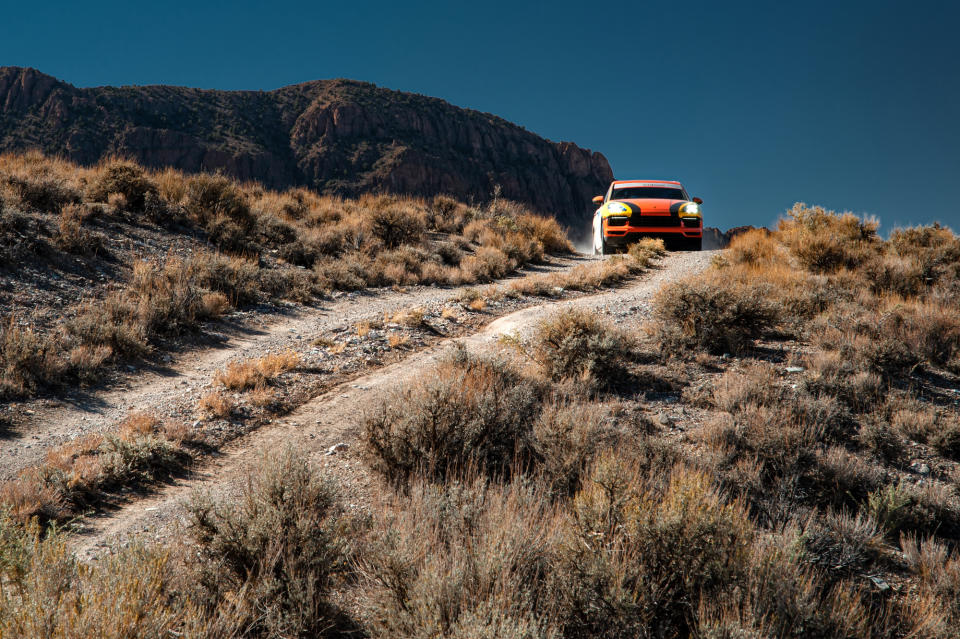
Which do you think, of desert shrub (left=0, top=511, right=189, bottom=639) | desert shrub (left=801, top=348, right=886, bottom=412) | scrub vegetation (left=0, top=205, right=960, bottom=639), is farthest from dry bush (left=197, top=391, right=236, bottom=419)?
desert shrub (left=801, top=348, right=886, bottom=412)

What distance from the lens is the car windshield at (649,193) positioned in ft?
46.8

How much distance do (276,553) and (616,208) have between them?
13.2 meters

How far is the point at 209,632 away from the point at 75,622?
51cm

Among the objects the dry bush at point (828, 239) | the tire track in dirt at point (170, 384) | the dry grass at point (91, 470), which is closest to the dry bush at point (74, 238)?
the tire track in dirt at point (170, 384)

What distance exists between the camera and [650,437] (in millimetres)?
4309

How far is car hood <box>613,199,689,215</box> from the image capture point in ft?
45.0

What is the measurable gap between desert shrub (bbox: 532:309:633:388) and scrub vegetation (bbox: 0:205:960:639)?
31 millimetres

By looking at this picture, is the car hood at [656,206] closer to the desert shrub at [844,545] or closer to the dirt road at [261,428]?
the dirt road at [261,428]

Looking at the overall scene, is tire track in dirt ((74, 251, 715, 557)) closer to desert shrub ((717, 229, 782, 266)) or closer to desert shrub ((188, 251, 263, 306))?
desert shrub ((717, 229, 782, 266))

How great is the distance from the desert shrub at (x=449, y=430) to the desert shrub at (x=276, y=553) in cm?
86

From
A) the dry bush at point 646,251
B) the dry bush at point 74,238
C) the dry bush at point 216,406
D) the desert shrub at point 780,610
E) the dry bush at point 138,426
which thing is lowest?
the dry bush at point 138,426

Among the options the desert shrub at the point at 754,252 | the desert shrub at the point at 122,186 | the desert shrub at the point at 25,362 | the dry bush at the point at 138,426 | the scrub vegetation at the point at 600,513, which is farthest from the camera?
the desert shrub at the point at 122,186

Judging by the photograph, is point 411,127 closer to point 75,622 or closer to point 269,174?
point 269,174

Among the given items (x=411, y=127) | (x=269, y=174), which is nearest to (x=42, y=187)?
(x=269, y=174)
